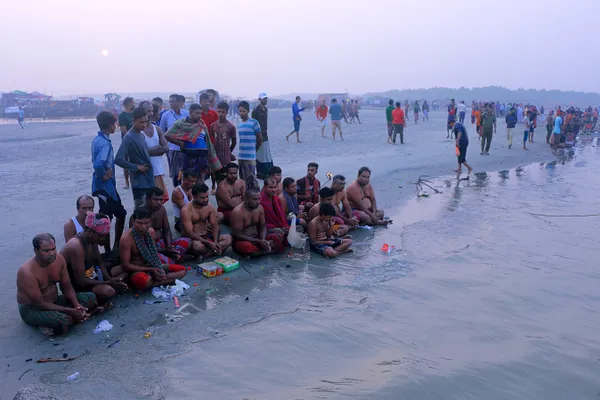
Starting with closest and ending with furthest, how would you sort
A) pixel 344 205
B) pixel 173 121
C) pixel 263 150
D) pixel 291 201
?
pixel 291 201, pixel 344 205, pixel 173 121, pixel 263 150

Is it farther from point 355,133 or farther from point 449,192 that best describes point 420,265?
point 355,133

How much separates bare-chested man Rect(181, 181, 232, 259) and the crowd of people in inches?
0.5

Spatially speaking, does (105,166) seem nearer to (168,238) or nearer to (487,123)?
(168,238)

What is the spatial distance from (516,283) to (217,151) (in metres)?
5.00

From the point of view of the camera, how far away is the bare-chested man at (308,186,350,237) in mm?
6836

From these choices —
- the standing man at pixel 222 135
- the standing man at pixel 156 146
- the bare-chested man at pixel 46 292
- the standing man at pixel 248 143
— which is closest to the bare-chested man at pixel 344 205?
the standing man at pixel 248 143

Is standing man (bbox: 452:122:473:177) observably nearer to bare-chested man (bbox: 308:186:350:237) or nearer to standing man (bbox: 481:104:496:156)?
standing man (bbox: 481:104:496:156)

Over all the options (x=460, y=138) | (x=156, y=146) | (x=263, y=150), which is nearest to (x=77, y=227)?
(x=156, y=146)

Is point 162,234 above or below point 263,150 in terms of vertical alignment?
below

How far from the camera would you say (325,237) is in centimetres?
678

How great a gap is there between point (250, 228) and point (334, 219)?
166 cm

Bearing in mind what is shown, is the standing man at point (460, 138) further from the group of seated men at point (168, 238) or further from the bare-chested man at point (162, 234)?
the bare-chested man at point (162, 234)

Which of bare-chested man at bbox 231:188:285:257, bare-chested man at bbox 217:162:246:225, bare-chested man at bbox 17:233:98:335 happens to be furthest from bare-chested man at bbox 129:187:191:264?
bare-chested man at bbox 17:233:98:335

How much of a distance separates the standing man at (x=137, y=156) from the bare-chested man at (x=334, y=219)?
2.37 metres
